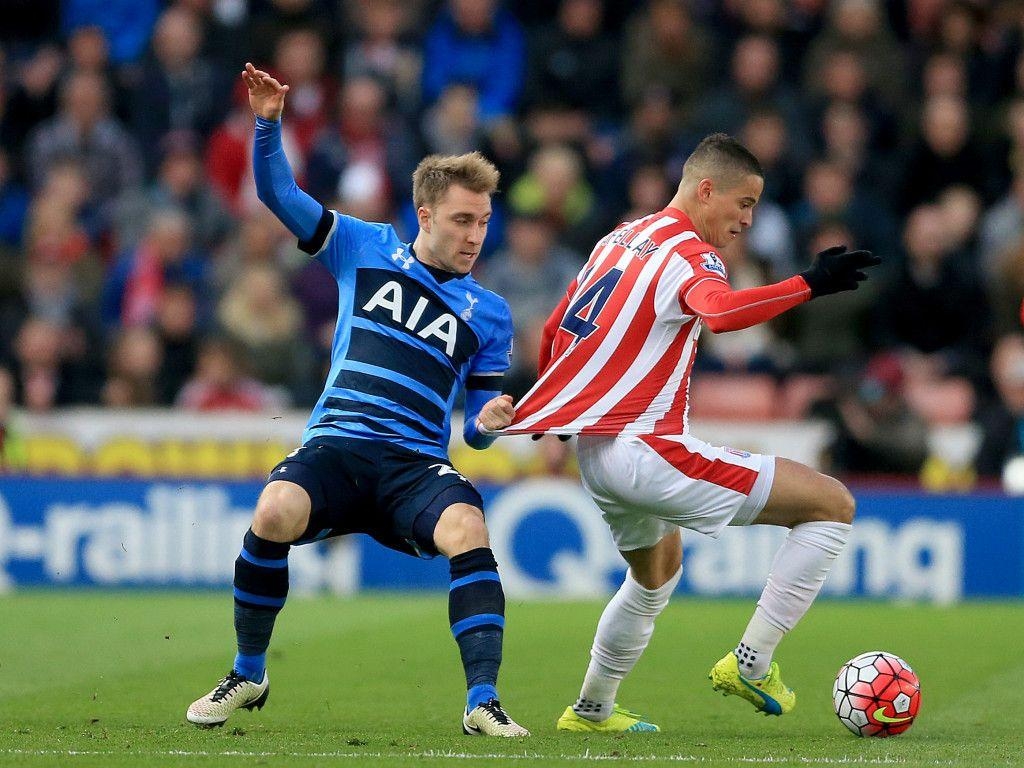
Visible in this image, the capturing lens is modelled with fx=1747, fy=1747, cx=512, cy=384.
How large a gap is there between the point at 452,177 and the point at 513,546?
23.3 ft

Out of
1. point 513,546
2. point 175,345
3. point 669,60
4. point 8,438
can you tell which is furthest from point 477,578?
point 669,60

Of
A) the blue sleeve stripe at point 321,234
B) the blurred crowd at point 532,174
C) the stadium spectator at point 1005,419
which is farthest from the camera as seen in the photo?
the blurred crowd at point 532,174

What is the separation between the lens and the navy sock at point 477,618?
6.17 m

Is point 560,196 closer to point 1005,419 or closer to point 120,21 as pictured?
point 1005,419

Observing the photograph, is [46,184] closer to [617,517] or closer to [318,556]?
[318,556]

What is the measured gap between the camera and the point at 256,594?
6.38 metres

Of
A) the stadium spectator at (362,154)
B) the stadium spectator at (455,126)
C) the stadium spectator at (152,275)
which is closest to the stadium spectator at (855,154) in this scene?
the stadium spectator at (455,126)

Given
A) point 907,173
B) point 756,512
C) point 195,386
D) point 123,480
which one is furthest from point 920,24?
point 756,512

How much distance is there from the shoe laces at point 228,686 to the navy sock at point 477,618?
2.80 ft

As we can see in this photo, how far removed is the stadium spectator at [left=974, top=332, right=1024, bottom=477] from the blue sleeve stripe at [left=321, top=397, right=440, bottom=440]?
804 centimetres

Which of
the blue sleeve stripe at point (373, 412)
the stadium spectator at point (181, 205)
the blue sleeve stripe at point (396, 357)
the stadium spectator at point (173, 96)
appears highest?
the stadium spectator at point (173, 96)

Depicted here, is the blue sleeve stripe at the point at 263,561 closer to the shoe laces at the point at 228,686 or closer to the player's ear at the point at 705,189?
the shoe laces at the point at 228,686

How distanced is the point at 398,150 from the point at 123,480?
4.32 m

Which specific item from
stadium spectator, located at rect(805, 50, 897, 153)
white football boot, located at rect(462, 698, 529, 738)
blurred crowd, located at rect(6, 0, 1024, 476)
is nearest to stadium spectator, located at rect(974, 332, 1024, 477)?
blurred crowd, located at rect(6, 0, 1024, 476)
